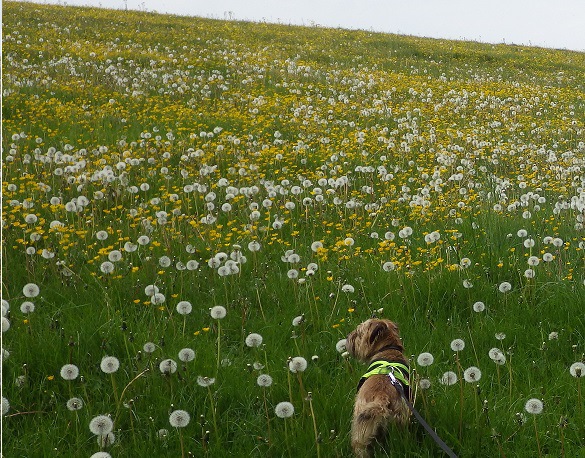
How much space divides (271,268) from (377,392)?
8.64 ft

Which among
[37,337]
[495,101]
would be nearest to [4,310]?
[37,337]

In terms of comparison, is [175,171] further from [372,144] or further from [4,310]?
A: [4,310]

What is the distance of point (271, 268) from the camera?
5.41m

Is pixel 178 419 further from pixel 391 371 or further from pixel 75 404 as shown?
pixel 391 371

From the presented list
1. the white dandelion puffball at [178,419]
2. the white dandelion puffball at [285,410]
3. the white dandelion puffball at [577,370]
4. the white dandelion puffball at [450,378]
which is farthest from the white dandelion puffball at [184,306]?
the white dandelion puffball at [577,370]

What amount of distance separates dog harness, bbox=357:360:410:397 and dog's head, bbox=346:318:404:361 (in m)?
0.18

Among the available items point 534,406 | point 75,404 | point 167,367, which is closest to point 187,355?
point 167,367

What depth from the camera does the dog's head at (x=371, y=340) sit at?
3.30 meters

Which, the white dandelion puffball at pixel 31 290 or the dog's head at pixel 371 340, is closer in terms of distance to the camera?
the dog's head at pixel 371 340

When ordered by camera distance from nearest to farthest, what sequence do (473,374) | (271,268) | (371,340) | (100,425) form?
(100,425) → (473,374) → (371,340) → (271,268)

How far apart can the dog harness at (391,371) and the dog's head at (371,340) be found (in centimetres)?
18

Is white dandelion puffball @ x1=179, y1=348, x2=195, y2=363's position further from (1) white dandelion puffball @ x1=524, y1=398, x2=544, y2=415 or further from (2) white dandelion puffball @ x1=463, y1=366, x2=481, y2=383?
(1) white dandelion puffball @ x1=524, y1=398, x2=544, y2=415

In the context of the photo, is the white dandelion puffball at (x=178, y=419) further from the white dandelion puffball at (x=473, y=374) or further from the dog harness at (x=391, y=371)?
the white dandelion puffball at (x=473, y=374)

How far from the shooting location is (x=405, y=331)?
4305mm
